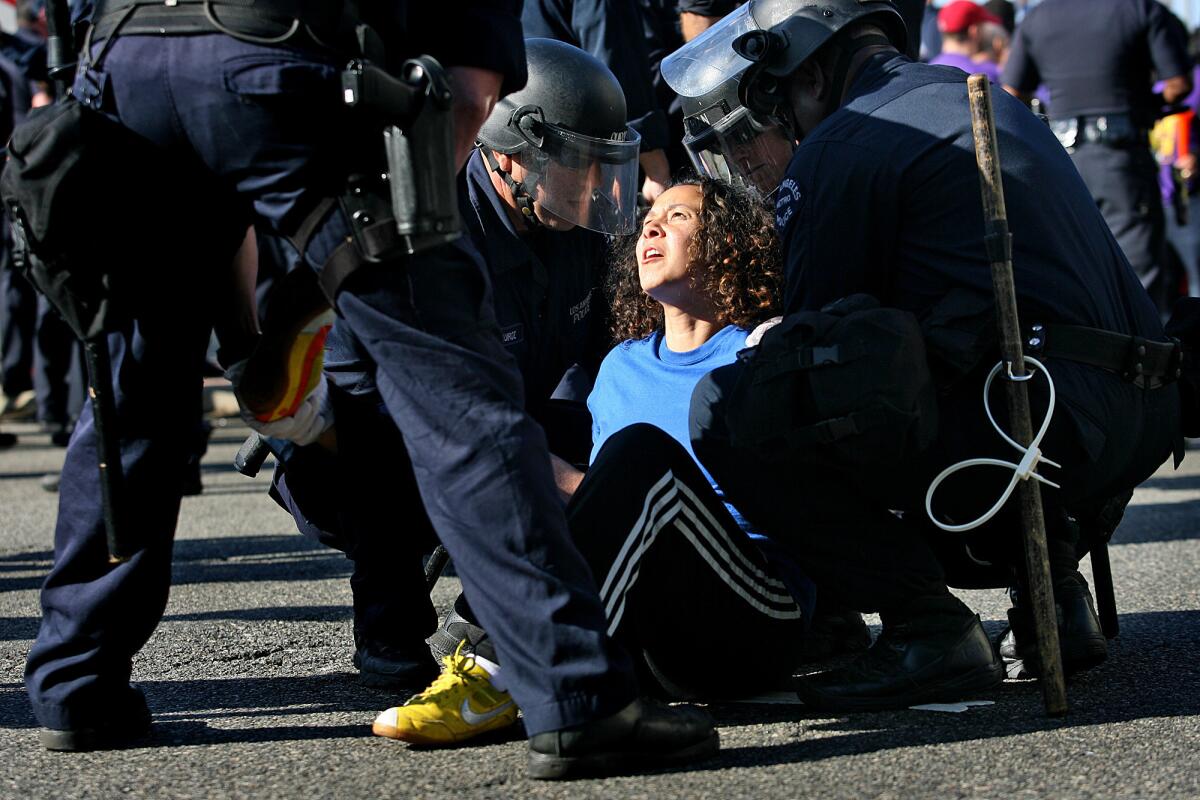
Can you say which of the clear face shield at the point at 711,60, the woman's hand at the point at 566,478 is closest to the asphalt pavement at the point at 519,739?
the woman's hand at the point at 566,478

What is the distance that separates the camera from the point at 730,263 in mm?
3125

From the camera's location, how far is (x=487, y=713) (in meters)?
2.53

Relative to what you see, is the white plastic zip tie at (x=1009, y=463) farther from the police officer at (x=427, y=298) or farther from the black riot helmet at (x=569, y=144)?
the black riot helmet at (x=569, y=144)

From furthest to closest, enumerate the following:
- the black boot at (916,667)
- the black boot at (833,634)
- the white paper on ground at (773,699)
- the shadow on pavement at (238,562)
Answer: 1. the shadow on pavement at (238,562)
2. the black boot at (833,634)
3. the white paper on ground at (773,699)
4. the black boot at (916,667)

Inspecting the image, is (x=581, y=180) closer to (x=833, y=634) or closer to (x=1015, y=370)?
(x=833, y=634)

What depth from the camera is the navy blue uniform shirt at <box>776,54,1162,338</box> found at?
278 centimetres

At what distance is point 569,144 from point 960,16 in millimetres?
4714

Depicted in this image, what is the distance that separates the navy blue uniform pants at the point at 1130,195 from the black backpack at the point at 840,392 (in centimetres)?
445

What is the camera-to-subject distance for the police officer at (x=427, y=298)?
2203 mm

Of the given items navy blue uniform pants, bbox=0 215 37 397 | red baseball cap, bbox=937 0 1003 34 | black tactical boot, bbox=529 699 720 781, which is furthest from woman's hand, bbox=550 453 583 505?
navy blue uniform pants, bbox=0 215 37 397

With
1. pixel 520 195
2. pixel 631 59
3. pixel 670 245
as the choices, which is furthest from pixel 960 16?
pixel 670 245

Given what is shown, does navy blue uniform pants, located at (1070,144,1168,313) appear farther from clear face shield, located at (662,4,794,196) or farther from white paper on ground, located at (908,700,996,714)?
white paper on ground, located at (908,700,996,714)

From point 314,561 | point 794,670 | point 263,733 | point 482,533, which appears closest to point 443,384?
point 482,533

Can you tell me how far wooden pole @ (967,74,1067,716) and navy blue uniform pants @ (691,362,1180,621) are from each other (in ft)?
0.30
